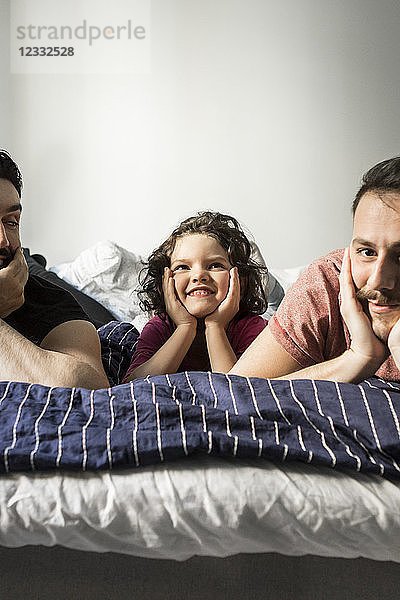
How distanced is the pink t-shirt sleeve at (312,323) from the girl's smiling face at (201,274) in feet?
1.05

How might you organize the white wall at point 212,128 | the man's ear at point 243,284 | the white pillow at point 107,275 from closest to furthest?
1. the man's ear at point 243,284
2. the white pillow at point 107,275
3. the white wall at point 212,128

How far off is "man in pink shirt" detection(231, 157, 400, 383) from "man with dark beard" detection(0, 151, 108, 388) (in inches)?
11.5

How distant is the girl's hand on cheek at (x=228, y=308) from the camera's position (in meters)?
1.57

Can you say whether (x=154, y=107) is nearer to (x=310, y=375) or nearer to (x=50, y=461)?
(x=310, y=375)

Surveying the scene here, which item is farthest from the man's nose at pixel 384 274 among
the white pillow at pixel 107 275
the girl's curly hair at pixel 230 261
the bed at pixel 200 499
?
the white pillow at pixel 107 275

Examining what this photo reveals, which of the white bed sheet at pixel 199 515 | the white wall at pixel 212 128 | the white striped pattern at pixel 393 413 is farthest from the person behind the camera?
the white wall at pixel 212 128

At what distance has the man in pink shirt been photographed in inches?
45.1

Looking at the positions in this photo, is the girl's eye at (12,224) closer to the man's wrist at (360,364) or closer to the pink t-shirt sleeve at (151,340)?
the pink t-shirt sleeve at (151,340)

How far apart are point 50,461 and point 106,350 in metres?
0.79

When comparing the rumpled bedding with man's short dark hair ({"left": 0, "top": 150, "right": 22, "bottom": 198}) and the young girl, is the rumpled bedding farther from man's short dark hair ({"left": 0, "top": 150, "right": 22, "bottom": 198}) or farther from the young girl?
man's short dark hair ({"left": 0, "top": 150, "right": 22, "bottom": 198})

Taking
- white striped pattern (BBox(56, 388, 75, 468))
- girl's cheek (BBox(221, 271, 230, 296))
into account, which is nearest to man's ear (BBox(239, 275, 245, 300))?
girl's cheek (BBox(221, 271, 230, 296))

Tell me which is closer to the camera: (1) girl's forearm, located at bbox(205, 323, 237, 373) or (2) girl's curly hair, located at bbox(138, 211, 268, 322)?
(1) girl's forearm, located at bbox(205, 323, 237, 373)

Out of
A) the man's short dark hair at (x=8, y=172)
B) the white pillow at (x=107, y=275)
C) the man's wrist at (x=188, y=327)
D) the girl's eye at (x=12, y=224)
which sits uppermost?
the man's short dark hair at (x=8, y=172)

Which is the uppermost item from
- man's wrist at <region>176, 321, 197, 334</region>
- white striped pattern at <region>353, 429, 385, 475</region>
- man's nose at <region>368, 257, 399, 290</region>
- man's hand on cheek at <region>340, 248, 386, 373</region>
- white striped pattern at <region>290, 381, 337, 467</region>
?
man's nose at <region>368, 257, 399, 290</region>
